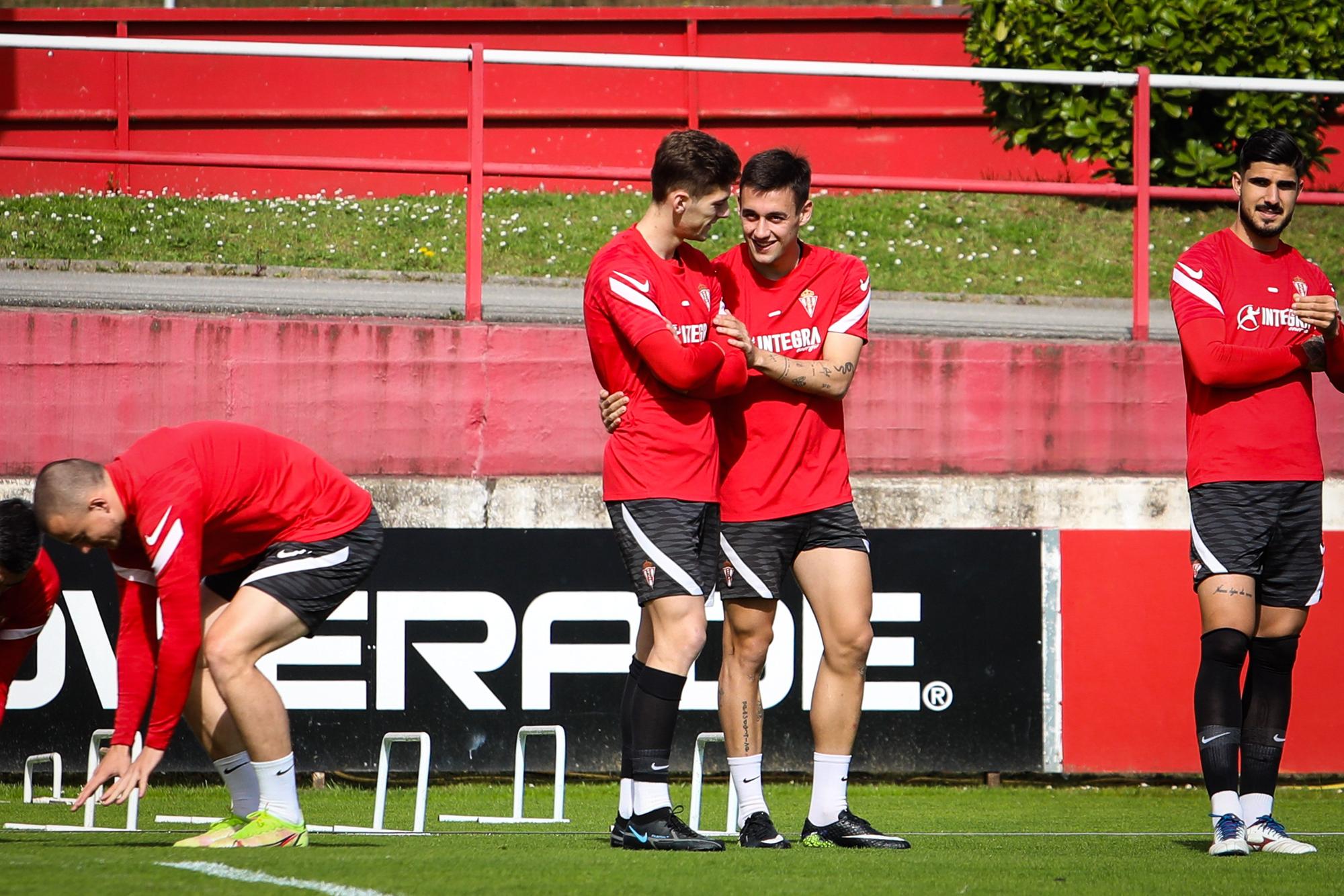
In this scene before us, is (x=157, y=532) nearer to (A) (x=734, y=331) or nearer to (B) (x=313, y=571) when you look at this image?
(B) (x=313, y=571)

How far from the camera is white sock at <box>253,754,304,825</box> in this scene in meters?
5.07

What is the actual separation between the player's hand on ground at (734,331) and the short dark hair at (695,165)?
40 cm

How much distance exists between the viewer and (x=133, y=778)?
4.48 meters

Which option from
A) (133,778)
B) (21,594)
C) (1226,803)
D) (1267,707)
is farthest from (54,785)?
(1267,707)

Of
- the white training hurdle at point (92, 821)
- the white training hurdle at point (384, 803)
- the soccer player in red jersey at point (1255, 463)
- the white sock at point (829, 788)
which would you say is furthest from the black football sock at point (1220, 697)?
the white training hurdle at point (92, 821)

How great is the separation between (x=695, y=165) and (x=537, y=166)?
147 inches

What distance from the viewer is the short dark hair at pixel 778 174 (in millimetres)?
5148

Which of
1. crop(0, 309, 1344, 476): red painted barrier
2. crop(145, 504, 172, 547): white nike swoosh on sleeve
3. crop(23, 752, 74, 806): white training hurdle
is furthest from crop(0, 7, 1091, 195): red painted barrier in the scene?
crop(145, 504, 172, 547): white nike swoosh on sleeve

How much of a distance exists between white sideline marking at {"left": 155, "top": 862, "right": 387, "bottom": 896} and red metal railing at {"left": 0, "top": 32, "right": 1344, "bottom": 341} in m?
4.57

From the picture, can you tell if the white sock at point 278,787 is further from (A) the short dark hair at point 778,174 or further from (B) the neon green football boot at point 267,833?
(A) the short dark hair at point 778,174

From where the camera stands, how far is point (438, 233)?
966 centimetres

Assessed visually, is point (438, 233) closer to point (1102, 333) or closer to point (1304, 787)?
point (1102, 333)

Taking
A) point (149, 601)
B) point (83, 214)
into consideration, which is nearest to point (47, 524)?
point (149, 601)

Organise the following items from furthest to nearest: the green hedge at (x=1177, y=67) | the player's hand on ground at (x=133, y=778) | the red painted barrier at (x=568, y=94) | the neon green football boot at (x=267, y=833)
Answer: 1. the red painted barrier at (x=568, y=94)
2. the green hedge at (x=1177, y=67)
3. the neon green football boot at (x=267, y=833)
4. the player's hand on ground at (x=133, y=778)
